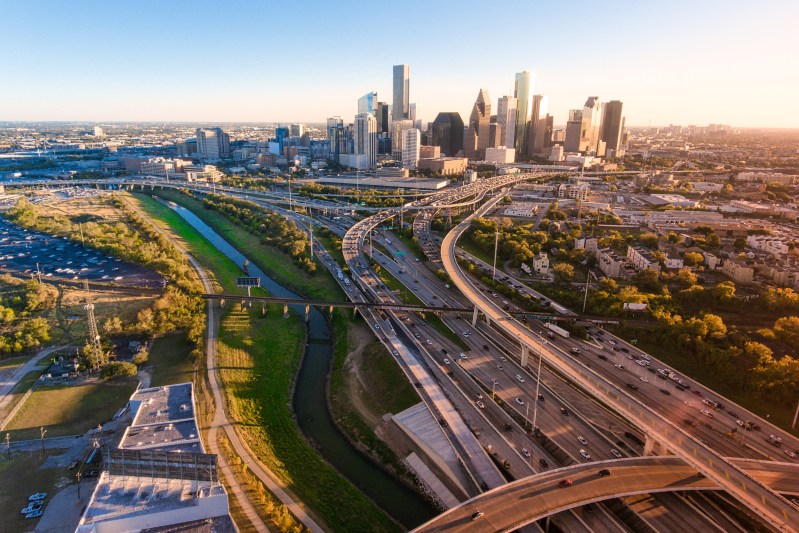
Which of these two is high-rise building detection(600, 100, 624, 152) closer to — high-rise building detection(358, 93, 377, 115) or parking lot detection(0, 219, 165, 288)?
high-rise building detection(358, 93, 377, 115)

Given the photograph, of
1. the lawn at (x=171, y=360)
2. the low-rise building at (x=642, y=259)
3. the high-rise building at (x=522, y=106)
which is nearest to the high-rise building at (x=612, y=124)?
the high-rise building at (x=522, y=106)

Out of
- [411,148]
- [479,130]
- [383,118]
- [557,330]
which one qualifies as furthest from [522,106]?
[557,330]

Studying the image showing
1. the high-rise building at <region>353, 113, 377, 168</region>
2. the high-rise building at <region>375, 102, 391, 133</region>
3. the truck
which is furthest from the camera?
the high-rise building at <region>375, 102, 391, 133</region>

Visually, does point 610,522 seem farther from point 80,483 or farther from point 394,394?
point 80,483

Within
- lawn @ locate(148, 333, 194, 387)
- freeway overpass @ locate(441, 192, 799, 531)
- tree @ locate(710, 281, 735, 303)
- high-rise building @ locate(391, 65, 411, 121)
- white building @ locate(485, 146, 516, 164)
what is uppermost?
high-rise building @ locate(391, 65, 411, 121)

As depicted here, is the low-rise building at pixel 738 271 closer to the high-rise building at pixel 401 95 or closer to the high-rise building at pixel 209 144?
the high-rise building at pixel 209 144

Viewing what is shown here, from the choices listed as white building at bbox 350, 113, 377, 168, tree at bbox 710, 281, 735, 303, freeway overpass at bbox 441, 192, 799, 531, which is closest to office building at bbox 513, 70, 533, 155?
white building at bbox 350, 113, 377, 168
